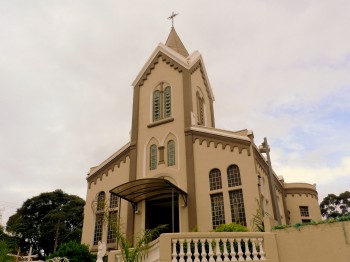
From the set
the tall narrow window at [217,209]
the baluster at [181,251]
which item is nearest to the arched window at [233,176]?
the tall narrow window at [217,209]

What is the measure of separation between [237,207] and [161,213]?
539cm

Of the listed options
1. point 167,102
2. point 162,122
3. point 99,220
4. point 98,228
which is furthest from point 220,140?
point 98,228

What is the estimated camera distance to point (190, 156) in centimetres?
1864

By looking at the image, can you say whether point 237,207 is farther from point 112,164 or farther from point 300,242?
point 300,242

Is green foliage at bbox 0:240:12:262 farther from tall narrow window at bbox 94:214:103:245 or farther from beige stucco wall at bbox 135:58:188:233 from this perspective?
tall narrow window at bbox 94:214:103:245

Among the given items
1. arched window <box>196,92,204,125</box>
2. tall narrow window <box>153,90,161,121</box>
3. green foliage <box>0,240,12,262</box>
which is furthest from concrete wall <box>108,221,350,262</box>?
arched window <box>196,92,204,125</box>

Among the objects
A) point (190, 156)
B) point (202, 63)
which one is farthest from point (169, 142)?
point (202, 63)

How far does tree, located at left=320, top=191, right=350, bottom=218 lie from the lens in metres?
46.7

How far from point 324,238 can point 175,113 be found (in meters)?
14.0

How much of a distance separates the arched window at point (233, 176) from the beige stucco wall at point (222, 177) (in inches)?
7.2

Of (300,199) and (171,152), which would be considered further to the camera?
(300,199)

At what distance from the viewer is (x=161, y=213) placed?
2011cm

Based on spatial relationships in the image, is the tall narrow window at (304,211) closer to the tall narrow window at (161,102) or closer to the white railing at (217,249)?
the tall narrow window at (161,102)

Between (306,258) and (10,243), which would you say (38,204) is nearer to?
(10,243)
